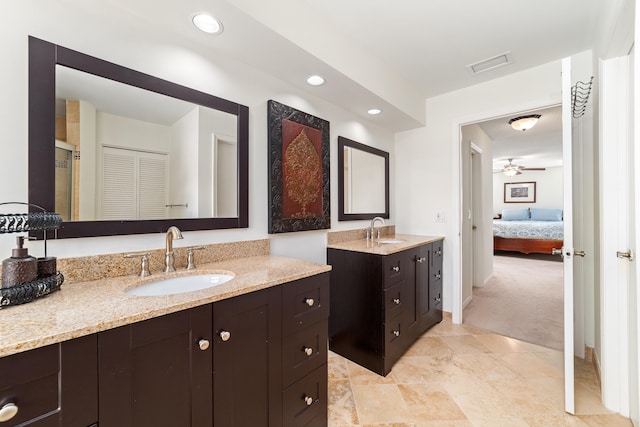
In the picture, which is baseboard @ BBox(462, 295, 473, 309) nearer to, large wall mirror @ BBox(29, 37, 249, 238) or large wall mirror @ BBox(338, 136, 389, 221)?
large wall mirror @ BBox(338, 136, 389, 221)

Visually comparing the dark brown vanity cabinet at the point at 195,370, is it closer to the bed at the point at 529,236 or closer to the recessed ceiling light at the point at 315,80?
the recessed ceiling light at the point at 315,80

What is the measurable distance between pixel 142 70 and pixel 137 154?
1.40 feet

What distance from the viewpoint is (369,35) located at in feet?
6.43

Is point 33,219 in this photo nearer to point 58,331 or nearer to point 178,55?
point 58,331

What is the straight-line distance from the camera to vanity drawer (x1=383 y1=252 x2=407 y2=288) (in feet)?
6.46

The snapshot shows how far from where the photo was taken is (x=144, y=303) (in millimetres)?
897

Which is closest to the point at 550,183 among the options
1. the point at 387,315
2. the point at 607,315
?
the point at 607,315

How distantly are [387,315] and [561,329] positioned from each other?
205 centimetres

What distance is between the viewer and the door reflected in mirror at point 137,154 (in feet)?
3.82

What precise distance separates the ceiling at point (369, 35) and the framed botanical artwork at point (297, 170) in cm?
29

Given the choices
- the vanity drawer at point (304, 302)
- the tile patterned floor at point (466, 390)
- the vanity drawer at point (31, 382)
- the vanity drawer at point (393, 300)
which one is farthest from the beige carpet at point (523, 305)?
the vanity drawer at point (31, 382)

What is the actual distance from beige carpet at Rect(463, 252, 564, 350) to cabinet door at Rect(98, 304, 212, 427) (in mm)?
2782

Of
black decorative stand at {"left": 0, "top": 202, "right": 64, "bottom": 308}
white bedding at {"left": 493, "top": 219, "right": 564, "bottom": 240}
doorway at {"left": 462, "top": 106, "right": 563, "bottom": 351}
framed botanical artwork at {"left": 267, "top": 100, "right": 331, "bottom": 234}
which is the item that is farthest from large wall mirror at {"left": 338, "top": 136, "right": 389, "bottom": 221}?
white bedding at {"left": 493, "top": 219, "right": 564, "bottom": 240}

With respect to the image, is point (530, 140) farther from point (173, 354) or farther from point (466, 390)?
point (173, 354)
